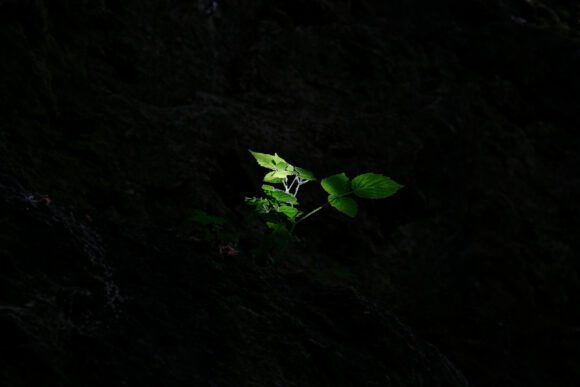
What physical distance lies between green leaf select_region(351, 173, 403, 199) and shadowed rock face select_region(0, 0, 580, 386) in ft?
1.78

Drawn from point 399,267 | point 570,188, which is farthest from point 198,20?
point 570,188

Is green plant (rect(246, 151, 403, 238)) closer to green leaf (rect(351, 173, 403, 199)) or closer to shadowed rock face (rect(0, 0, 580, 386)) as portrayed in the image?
green leaf (rect(351, 173, 403, 199))

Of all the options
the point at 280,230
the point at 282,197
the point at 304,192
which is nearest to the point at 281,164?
the point at 282,197

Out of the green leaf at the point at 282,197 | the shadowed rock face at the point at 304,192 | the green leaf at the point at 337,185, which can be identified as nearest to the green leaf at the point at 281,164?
the green leaf at the point at 282,197

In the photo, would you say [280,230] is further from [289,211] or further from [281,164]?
[281,164]

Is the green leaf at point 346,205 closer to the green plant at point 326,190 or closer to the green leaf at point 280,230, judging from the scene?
the green plant at point 326,190

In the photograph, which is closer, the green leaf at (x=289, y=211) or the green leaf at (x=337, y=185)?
the green leaf at (x=337, y=185)

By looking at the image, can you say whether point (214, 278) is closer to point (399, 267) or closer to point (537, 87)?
point (399, 267)

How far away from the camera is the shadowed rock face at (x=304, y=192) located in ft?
6.48

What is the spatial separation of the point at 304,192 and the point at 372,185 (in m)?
3.71

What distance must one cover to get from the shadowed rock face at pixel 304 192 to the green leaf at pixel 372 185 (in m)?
0.54

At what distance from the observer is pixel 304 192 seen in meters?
6.75

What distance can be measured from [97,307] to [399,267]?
210 inches

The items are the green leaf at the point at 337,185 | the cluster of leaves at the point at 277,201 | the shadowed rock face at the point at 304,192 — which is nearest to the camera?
the shadowed rock face at the point at 304,192
